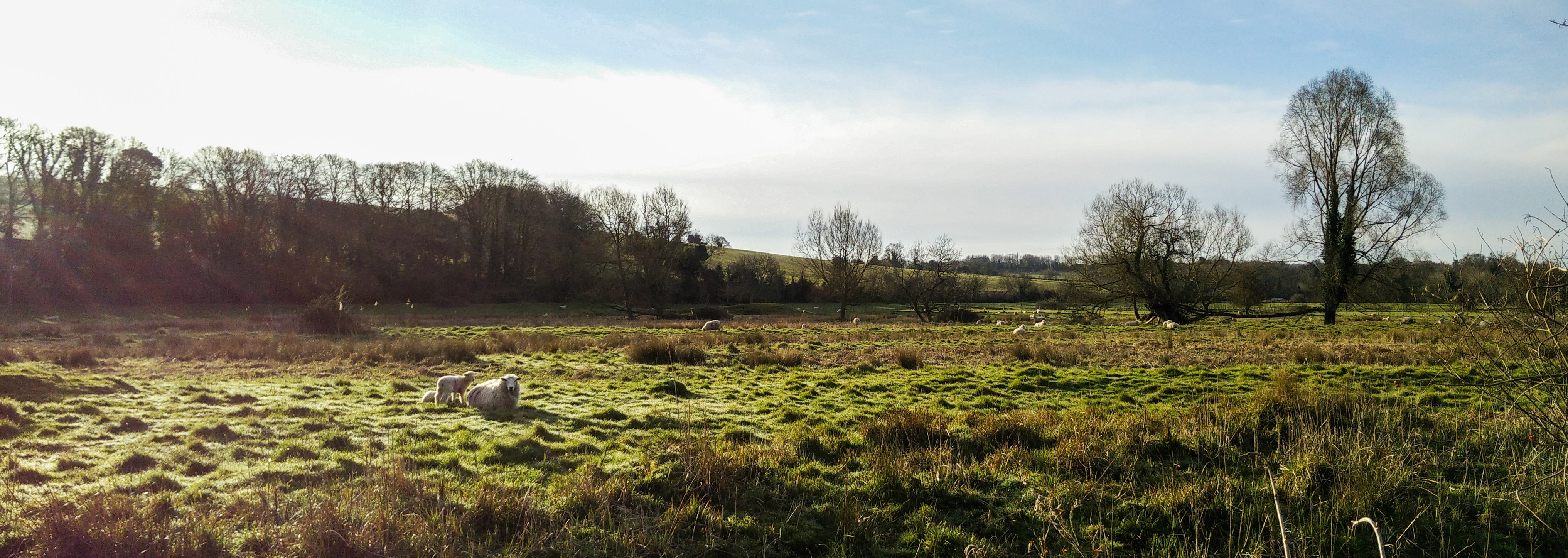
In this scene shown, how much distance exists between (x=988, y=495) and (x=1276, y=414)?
4798mm

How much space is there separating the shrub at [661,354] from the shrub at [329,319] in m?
13.4

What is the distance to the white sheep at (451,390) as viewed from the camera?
10734 millimetres

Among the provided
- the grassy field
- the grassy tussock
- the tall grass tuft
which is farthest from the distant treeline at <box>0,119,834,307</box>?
the grassy tussock

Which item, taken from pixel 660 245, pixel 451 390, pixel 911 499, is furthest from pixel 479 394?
pixel 660 245

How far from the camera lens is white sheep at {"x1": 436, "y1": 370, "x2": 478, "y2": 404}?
1073cm

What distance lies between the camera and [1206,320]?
3388cm

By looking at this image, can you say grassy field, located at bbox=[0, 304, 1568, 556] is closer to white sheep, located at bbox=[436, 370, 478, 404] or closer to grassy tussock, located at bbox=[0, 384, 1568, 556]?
grassy tussock, located at bbox=[0, 384, 1568, 556]

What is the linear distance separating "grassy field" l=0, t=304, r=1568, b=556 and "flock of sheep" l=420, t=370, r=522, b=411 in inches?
14.0

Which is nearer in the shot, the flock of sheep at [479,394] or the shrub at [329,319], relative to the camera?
the flock of sheep at [479,394]

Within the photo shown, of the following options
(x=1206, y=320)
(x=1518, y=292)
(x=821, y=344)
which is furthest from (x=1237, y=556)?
(x=1206, y=320)

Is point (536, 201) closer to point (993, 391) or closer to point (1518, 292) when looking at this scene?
point (993, 391)

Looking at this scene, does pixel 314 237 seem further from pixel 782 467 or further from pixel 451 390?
pixel 782 467

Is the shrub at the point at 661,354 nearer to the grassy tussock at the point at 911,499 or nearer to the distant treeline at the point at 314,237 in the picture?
the grassy tussock at the point at 911,499

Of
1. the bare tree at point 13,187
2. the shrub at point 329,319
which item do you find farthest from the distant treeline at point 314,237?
the shrub at point 329,319
